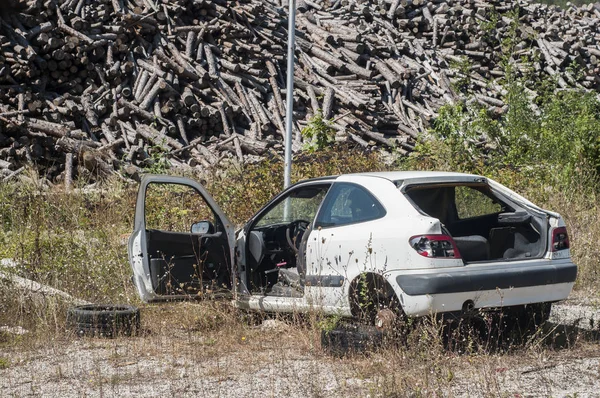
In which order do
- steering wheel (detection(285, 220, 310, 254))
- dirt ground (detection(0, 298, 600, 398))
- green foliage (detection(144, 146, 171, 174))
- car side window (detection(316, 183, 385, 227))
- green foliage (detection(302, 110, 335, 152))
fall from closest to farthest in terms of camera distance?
dirt ground (detection(0, 298, 600, 398))
car side window (detection(316, 183, 385, 227))
steering wheel (detection(285, 220, 310, 254))
green foliage (detection(302, 110, 335, 152))
green foliage (detection(144, 146, 171, 174))

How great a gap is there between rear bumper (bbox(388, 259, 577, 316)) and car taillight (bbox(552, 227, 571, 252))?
0.46 feet

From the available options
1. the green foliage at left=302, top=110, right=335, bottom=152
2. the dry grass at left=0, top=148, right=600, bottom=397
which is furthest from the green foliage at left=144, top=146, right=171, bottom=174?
the dry grass at left=0, top=148, right=600, bottom=397

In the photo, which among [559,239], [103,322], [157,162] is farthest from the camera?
[157,162]

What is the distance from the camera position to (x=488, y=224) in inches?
303

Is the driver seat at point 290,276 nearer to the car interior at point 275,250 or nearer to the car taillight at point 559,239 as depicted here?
the car interior at point 275,250

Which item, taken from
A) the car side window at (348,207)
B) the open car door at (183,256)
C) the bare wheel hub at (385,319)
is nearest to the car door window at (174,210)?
the open car door at (183,256)

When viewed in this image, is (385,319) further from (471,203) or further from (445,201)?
(471,203)

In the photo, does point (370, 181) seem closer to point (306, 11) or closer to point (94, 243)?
point (94, 243)

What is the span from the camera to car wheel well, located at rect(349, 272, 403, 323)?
658 centimetres

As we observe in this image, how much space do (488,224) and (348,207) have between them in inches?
56.5

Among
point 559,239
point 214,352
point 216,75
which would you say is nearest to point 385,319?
point 214,352

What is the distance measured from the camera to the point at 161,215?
1160cm

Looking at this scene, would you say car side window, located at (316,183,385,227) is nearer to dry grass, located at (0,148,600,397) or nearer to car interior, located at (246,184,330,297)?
car interior, located at (246,184,330,297)

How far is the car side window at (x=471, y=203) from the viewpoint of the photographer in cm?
801
